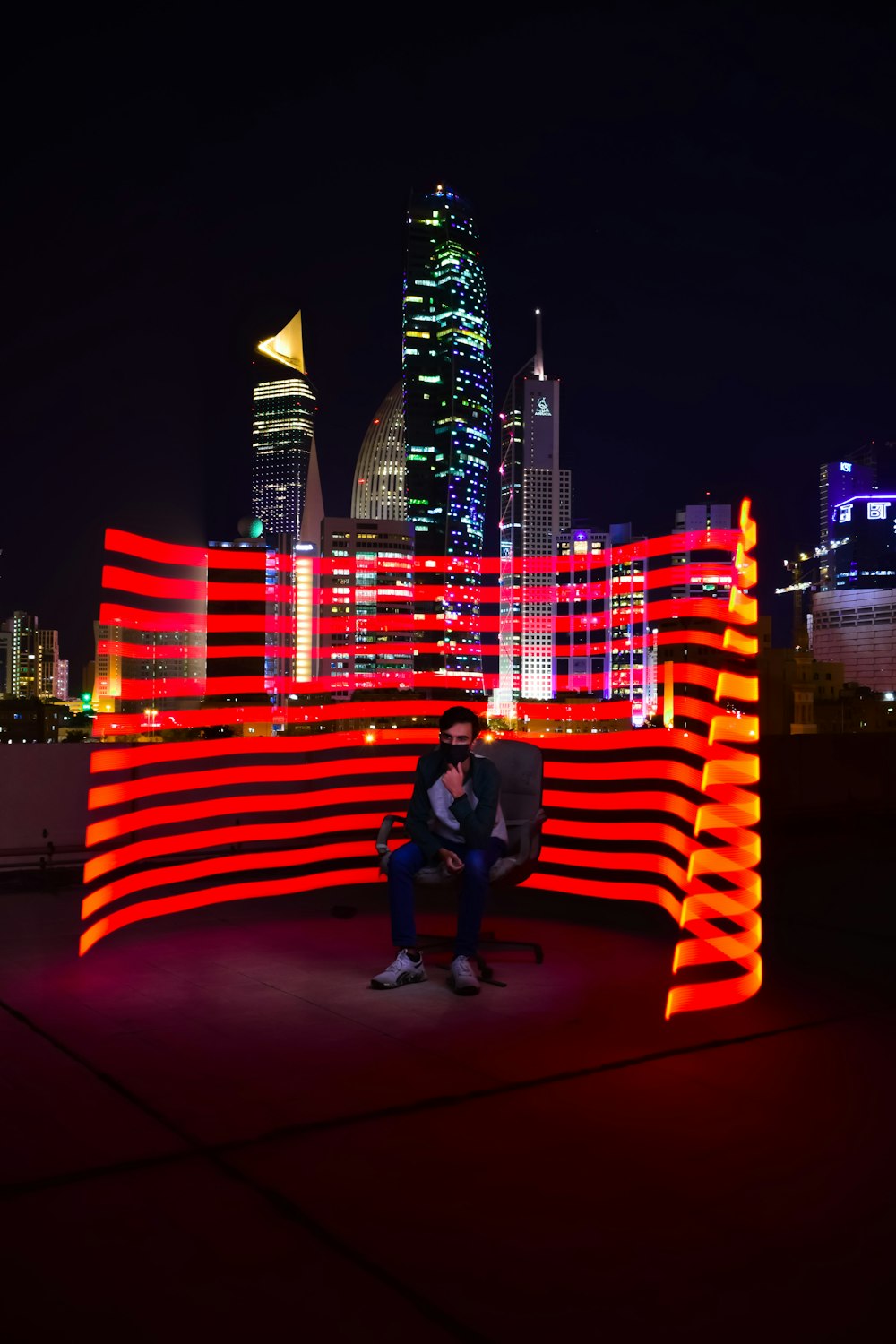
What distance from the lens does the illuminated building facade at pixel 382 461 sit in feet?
470

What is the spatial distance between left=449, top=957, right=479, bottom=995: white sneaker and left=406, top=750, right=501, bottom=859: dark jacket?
1.80 feet

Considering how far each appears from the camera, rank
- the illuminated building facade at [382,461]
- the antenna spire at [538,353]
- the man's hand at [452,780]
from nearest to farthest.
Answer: the man's hand at [452,780] → the antenna spire at [538,353] → the illuminated building facade at [382,461]

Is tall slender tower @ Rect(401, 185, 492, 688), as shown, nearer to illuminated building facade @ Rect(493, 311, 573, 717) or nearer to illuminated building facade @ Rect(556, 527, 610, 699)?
illuminated building facade @ Rect(493, 311, 573, 717)

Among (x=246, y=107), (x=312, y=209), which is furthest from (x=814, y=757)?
(x=312, y=209)

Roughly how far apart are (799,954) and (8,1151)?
418cm

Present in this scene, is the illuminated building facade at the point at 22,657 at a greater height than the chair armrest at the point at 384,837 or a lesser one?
greater

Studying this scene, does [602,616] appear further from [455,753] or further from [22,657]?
[22,657]

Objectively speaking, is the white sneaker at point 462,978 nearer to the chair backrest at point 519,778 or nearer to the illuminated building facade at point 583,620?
the chair backrest at point 519,778

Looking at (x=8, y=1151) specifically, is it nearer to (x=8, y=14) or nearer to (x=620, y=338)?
(x=8, y=14)

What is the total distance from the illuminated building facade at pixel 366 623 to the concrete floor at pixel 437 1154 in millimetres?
3266

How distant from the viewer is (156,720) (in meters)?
7.28

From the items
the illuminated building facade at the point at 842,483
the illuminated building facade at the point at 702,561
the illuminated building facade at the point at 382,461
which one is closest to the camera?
the illuminated building facade at the point at 702,561

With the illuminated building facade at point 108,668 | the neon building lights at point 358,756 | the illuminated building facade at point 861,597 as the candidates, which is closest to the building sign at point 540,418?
the illuminated building facade at point 861,597

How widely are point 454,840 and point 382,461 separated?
476 ft
